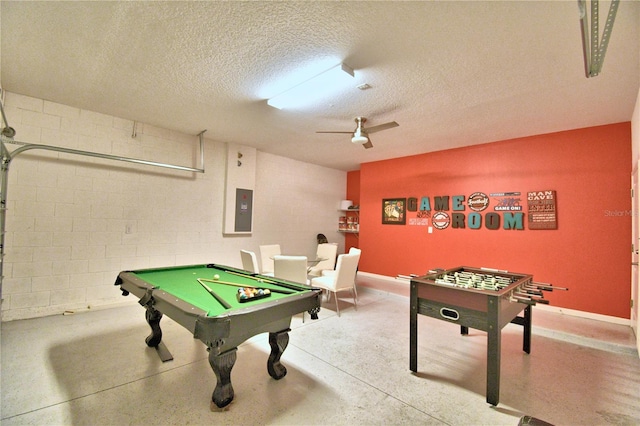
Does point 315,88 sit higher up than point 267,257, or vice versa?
point 315,88

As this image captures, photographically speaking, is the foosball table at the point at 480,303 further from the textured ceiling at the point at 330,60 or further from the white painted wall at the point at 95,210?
the white painted wall at the point at 95,210

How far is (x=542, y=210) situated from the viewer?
13.4 feet

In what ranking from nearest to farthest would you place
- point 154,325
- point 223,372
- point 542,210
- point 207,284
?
1. point 223,372
2. point 207,284
3. point 154,325
4. point 542,210

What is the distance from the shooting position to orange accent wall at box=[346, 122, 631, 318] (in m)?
3.57

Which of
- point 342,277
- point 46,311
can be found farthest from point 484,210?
point 46,311

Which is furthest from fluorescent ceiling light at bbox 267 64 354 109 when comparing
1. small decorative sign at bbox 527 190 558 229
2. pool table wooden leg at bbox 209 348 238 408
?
small decorative sign at bbox 527 190 558 229

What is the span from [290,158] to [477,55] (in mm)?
4383

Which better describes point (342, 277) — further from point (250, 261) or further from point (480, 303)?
point (480, 303)

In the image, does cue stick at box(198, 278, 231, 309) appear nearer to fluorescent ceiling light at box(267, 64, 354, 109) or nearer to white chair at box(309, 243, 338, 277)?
fluorescent ceiling light at box(267, 64, 354, 109)

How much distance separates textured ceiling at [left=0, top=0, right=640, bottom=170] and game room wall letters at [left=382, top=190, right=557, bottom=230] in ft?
3.47

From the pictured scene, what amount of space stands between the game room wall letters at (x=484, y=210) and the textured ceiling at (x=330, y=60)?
3.47 feet

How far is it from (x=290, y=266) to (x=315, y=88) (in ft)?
6.89

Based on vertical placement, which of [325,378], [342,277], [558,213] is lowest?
[325,378]

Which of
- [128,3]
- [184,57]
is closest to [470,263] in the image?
[184,57]
